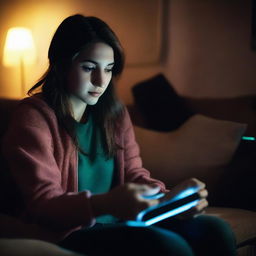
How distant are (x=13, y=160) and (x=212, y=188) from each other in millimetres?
752

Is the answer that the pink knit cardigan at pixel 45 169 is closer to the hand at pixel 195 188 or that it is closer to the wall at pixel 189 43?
the hand at pixel 195 188

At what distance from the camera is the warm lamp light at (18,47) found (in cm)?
255

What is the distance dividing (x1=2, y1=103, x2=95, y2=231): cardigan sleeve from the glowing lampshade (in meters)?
1.65

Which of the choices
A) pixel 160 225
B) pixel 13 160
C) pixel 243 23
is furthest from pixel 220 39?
pixel 13 160

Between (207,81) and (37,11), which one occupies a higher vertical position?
(37,11)

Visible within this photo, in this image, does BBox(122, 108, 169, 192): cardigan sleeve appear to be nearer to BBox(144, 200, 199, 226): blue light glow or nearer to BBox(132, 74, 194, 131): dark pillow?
BBox(144, 200, 199, 226): blue light glow

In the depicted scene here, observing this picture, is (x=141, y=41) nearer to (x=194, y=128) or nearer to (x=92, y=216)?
(x=194, y=128)

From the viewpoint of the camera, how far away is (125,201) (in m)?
0.78

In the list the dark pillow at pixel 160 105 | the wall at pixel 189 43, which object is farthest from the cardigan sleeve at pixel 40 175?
the wall at pixel 189 43

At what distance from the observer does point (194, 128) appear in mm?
1535

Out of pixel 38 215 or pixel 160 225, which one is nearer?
pixel 38 215

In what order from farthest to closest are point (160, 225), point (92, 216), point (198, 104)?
point (198, 104), point (160, 225), point (92, 216)

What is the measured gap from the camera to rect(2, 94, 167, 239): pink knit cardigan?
2.78ft

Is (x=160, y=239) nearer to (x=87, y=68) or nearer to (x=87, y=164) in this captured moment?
(x=87, y=164)
